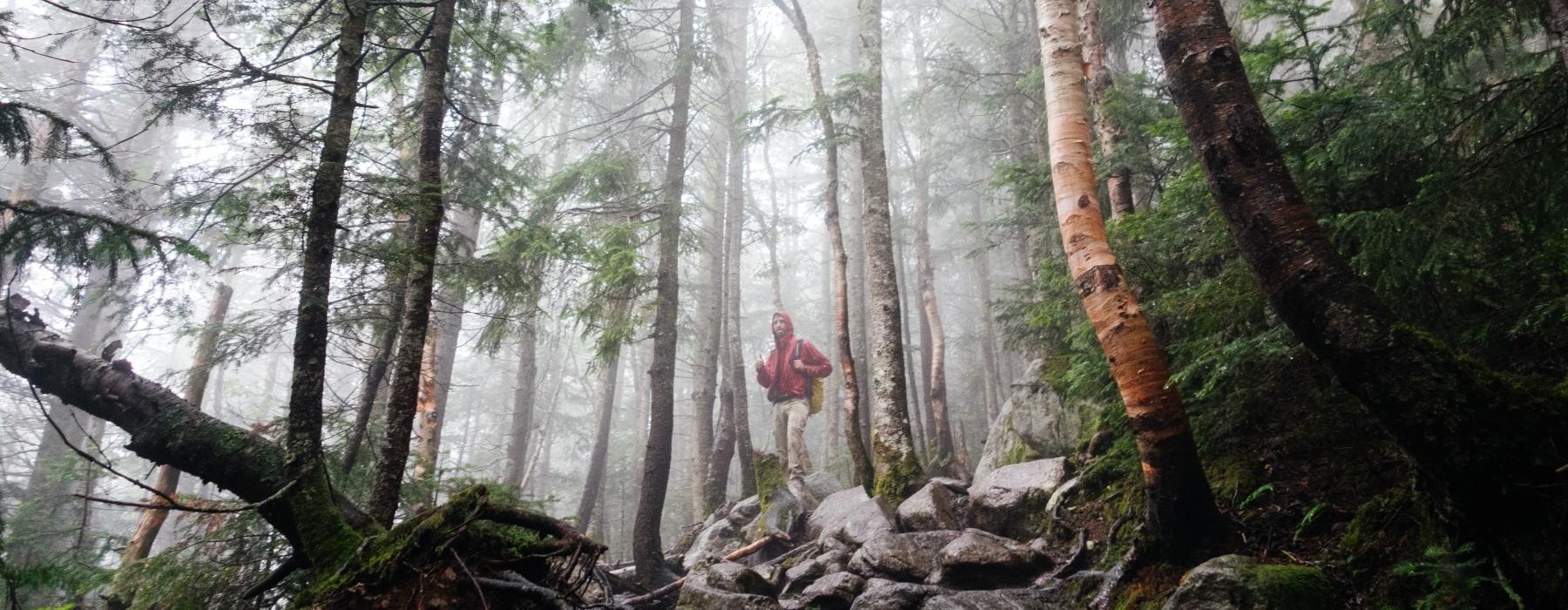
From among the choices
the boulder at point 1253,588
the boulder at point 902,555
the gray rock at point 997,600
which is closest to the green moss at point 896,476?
the boulder at point 902,555

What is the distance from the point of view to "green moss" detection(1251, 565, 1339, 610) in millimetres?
3414

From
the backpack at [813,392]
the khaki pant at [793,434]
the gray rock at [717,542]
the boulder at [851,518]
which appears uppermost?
the backpack at [813,392]

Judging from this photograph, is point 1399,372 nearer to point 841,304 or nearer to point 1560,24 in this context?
point 1560,24

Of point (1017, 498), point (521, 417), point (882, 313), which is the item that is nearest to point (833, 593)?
point (1017, 498)

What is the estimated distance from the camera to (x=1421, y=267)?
331cm

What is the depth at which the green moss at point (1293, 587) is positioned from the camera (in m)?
3.41

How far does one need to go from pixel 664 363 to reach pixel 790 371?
3182 millimetres

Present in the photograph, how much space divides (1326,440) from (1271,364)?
0.62m

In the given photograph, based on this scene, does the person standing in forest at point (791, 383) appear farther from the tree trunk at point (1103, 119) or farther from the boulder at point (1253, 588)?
the boulder at point (1253, 588)

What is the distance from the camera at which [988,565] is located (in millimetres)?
5812

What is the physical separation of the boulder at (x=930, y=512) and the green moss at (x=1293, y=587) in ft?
12.5

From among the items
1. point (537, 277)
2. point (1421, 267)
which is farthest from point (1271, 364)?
point (537, 277)

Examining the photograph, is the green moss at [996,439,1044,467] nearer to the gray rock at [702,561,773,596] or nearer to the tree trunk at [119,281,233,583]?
the gray rock at [702,561,773,596]

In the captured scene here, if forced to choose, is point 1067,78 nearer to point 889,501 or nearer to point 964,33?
point 889,501
